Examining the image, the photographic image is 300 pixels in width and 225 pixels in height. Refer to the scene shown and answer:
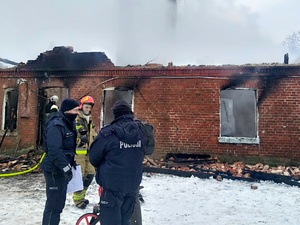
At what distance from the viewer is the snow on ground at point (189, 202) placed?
11.9 feet

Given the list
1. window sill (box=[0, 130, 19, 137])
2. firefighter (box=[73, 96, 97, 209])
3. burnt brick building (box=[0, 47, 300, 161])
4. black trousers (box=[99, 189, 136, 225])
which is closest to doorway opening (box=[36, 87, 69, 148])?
burnt brick building (box=[0, 47, 300, 161])

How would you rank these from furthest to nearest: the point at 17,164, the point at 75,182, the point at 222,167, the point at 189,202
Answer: the point at 17,164
the point at 222,167
the point at 189,202
the point at 75,182

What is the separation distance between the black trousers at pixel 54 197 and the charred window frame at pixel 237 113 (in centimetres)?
656

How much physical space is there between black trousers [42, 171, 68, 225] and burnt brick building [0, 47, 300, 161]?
18.0 ft

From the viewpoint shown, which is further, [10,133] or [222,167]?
[10,133]

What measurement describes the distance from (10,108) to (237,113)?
31.6 ft

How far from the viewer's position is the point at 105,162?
215 centimetres

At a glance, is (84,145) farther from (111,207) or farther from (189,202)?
(189,202)

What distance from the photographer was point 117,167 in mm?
2084

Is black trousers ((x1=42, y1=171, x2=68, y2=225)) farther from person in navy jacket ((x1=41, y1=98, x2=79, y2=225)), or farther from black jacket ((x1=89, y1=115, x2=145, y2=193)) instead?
black jacket ((x1=89, y1=115, x2=145, y2=193))

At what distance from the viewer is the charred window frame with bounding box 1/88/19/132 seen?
357 inches

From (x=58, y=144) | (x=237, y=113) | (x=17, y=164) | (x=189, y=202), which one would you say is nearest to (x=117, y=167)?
(x=58, y=144)

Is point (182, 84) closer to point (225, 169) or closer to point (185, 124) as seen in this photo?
point (185, 124)

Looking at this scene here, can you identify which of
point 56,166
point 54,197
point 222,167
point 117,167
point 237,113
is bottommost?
point 222,167
